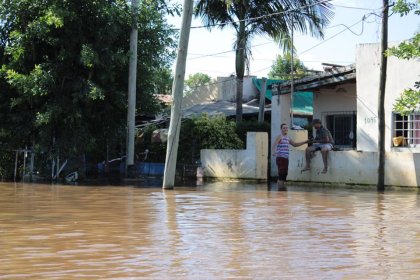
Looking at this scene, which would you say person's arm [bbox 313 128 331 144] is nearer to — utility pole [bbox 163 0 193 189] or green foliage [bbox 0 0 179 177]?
utility pole [bbox 163 0 193 189]

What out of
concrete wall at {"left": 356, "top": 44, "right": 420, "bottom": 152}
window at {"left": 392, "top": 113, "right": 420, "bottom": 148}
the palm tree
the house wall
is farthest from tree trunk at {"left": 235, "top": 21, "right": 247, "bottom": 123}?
the house wall

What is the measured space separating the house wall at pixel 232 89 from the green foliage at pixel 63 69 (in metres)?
13.2

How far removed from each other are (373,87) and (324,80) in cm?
203

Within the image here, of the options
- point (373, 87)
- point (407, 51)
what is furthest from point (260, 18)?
point (407, 51)

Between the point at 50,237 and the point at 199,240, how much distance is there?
5.99ft

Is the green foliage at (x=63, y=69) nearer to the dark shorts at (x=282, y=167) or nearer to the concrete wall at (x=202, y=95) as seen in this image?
the dark shorts at (x=282, y=167)

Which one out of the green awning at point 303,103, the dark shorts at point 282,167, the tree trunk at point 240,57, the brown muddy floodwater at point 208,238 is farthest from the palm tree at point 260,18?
the brown muddy floodwater at point 208,238

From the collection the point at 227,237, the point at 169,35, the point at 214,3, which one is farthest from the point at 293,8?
the point at 227,237

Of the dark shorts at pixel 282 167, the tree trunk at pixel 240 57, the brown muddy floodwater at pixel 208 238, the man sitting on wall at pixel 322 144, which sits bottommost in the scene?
the brown muddy floodwater at pixel 208 238

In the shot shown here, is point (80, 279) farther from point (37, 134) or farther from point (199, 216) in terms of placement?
point (37, 134)

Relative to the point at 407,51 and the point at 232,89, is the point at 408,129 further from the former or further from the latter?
the point at 232,89

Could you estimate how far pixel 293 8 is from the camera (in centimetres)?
2405

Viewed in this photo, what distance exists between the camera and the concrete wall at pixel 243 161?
1966 cm

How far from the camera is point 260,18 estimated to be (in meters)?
23.6
